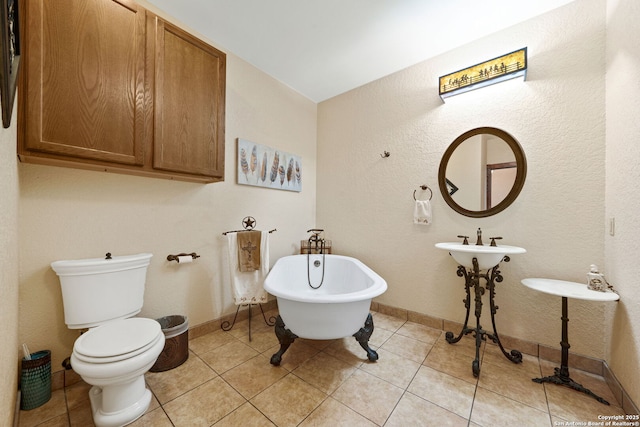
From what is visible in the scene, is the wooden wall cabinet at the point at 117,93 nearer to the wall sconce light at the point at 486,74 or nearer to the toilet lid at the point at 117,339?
the toilet lid at the point at 117,339

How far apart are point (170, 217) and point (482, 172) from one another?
2.75 metres

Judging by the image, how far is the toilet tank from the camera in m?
1.41

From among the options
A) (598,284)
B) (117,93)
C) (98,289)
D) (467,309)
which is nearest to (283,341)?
(98,289)

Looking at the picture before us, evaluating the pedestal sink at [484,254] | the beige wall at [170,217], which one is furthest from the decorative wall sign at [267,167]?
the pedestal sink at [484,254]

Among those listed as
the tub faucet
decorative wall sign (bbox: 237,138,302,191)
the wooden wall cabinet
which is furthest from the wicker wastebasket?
the tub faucet

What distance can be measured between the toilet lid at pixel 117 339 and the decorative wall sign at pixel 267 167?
56.8 inches

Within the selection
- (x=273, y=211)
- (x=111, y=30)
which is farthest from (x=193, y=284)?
(x=111, y=30)

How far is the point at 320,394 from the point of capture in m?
1.47

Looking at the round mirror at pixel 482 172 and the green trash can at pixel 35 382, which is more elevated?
the round mirror at pixel 482 172

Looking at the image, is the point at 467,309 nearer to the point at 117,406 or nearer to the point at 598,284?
the point at 598,284

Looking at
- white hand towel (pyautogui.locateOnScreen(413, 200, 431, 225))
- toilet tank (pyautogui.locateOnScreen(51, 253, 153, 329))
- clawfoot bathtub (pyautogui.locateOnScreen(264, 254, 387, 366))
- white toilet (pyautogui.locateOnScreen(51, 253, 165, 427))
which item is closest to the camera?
white toilet (pyautogui.locateOnScreen(51, 253, 165, 427))

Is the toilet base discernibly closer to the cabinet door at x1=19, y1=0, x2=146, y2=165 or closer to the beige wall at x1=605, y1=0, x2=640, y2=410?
the cabinet door at x1=19, y1=0, x2=146, y2=165

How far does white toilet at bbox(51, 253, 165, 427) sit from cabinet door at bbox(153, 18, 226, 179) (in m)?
0.76

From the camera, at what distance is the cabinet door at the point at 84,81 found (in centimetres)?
121
